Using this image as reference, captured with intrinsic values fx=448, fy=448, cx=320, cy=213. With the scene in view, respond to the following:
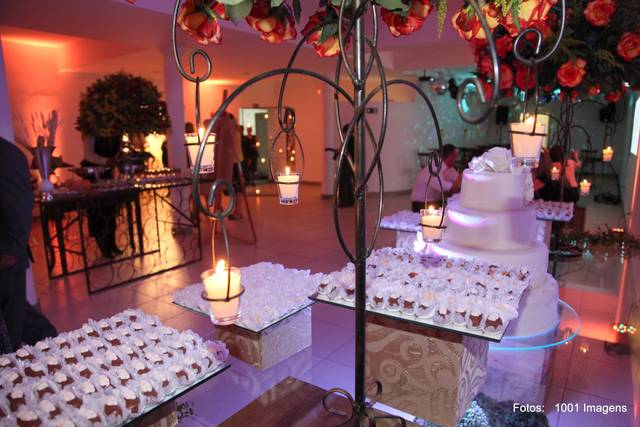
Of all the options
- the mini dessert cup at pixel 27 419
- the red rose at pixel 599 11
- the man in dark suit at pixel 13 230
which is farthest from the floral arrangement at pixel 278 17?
the man in dark suit at pixel 13 230

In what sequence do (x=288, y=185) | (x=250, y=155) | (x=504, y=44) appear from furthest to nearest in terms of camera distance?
(x=250, y=155)
(x=504, y=44)
(x=288, y=185)

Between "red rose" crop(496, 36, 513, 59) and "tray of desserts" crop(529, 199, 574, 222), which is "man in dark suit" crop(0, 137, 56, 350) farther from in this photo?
"tray of desserts" crop(529, 199, 574, 222)

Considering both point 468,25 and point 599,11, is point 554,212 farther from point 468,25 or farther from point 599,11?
point 468,25

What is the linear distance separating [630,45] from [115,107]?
4.59m

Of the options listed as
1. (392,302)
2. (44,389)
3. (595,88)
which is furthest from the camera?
(595,88)

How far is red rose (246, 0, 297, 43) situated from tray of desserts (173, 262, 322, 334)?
147 centimetres

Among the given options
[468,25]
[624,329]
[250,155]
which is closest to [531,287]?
[624,329]

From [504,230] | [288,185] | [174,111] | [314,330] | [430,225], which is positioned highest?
[174,111]

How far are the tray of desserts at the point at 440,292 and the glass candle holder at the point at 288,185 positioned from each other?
0.47 meters

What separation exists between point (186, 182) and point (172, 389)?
12.9 feet

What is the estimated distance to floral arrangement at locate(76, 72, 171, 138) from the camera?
4844mm

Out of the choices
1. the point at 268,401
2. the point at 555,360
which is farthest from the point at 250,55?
the point at 268,401

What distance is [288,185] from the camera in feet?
5.97

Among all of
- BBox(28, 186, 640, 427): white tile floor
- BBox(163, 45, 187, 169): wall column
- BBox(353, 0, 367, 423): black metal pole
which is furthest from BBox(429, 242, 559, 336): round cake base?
BBox(163, 45, 187, 169): wall column
